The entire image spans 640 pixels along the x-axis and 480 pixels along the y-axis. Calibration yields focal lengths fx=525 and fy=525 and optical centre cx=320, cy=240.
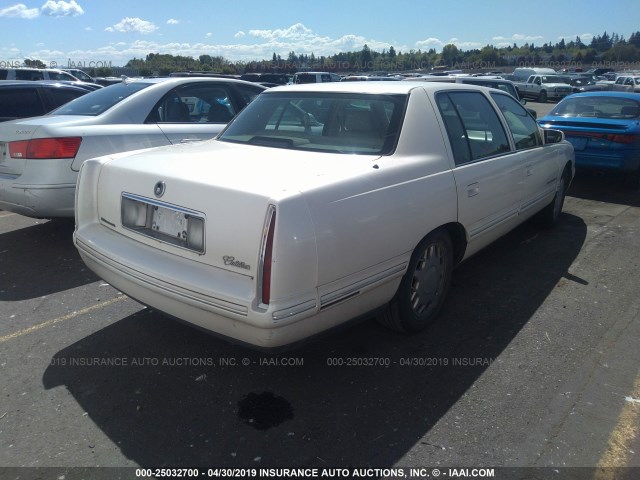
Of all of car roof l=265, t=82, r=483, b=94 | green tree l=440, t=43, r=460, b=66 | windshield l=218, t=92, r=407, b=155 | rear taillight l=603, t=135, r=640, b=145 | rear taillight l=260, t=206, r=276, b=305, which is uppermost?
green tree l=440, t=43, r=460, b=66

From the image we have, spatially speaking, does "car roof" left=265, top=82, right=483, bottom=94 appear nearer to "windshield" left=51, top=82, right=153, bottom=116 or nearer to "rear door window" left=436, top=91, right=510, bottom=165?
"rear door window" left=436, top=91, right=510, bottom=165

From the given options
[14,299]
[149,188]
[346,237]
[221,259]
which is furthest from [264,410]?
[14,299]

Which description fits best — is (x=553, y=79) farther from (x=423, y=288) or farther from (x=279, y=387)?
(x=279, y=387)

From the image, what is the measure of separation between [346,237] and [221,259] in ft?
2.11

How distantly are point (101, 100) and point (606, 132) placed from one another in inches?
277

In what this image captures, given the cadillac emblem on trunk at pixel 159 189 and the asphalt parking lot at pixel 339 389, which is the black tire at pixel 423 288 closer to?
the asphalt parking lot at pixel 339 389

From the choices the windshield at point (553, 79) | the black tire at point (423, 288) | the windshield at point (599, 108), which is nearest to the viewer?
the black tire at point (423, 288)

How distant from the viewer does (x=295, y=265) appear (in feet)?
8.09

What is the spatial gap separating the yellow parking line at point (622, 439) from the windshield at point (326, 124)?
1998mm

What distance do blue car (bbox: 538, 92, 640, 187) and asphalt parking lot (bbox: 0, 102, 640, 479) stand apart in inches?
161

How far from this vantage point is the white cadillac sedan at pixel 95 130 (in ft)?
16.1

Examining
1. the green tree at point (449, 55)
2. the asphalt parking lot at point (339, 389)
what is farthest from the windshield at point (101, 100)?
the green tree at point (449, 55)

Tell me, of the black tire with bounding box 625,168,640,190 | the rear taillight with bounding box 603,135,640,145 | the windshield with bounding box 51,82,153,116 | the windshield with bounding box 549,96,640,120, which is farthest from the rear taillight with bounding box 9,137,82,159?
the black tire with bounding box 625,168,640,190

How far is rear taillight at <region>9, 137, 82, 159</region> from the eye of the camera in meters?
4.89
